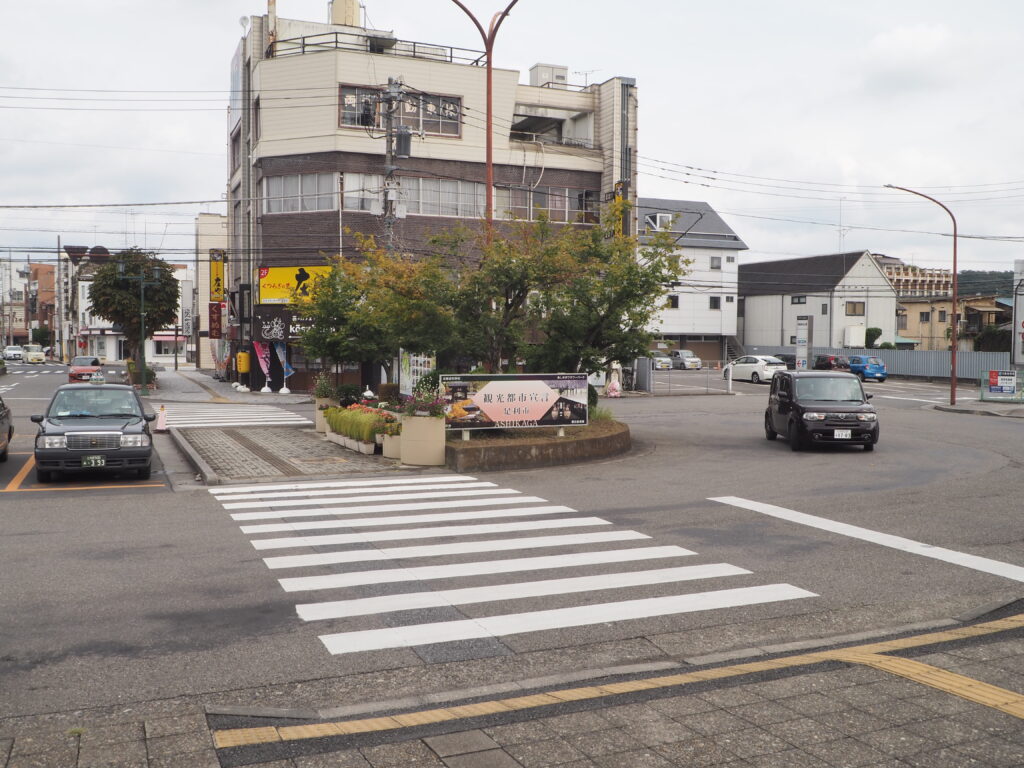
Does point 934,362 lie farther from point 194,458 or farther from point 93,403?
point 93,403

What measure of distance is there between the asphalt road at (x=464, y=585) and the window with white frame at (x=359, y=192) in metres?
24.7

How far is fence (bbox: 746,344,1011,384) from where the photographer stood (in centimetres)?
5138

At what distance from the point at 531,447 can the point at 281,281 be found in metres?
25.4

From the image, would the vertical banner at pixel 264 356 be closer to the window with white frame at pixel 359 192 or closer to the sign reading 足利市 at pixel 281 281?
the sign reading 足利市 at pixel 281 281

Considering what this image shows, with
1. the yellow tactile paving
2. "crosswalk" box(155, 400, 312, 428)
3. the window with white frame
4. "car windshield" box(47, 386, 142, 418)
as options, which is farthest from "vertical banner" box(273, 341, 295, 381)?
the yellow tactile paving

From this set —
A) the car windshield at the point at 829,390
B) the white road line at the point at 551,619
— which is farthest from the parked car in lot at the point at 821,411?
the white road line at the point at 551,619

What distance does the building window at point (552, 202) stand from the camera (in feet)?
141

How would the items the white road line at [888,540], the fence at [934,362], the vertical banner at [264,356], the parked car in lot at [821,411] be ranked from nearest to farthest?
the white road line at [888,540], the parked car in lot at [821,411], the vertical banner at [264,356], the fence at [934,362]

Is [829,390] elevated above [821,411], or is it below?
above

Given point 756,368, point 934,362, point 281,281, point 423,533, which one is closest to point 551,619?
point 423,533

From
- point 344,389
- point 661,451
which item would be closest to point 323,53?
point 344,389

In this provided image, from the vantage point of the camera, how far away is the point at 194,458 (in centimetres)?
1750

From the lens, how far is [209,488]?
14.7m

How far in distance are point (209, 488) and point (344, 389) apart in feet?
34.0
